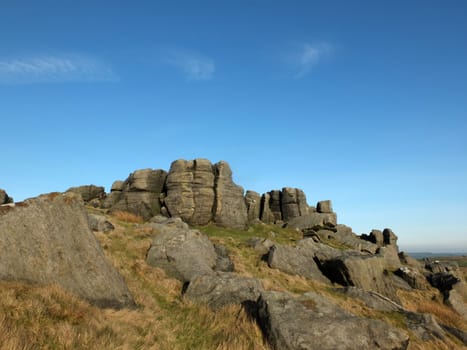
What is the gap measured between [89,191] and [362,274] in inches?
2396

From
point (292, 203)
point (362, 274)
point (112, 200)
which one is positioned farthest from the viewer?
point (292, 203)

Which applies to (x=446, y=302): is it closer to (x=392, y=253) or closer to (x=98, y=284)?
(x=392, y=253)

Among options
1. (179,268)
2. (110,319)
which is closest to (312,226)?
(179,268)

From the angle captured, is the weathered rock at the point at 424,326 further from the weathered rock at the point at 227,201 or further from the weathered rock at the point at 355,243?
the weathered rock at the point at 355,243

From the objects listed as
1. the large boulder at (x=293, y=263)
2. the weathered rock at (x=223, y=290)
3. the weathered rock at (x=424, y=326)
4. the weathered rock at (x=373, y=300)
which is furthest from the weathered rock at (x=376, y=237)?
the weathered rock at (x=223, y=290)

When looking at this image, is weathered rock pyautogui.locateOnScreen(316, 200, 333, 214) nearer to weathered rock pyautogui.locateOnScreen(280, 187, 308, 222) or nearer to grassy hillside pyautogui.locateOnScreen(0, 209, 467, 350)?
weathered rock pyautogui.locateOnScreen(280, 187, 308, 222)

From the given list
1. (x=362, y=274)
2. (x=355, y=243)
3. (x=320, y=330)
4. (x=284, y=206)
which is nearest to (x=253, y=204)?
(x=284, y=206)

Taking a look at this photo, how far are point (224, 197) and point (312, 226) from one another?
23.4 metres

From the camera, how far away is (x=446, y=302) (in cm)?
2769

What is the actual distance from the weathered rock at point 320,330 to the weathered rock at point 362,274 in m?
15.7

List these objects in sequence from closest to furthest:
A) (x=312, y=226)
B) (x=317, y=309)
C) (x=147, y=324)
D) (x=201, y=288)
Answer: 1. (x=147, y=324)
2. (x=317, y=309)
3. (x=201, y=288)
4. (x=312, y=226)

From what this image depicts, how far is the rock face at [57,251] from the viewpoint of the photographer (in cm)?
1060

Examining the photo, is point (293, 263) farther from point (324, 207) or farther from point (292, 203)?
point (324, 207)

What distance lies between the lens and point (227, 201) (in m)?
47.0
